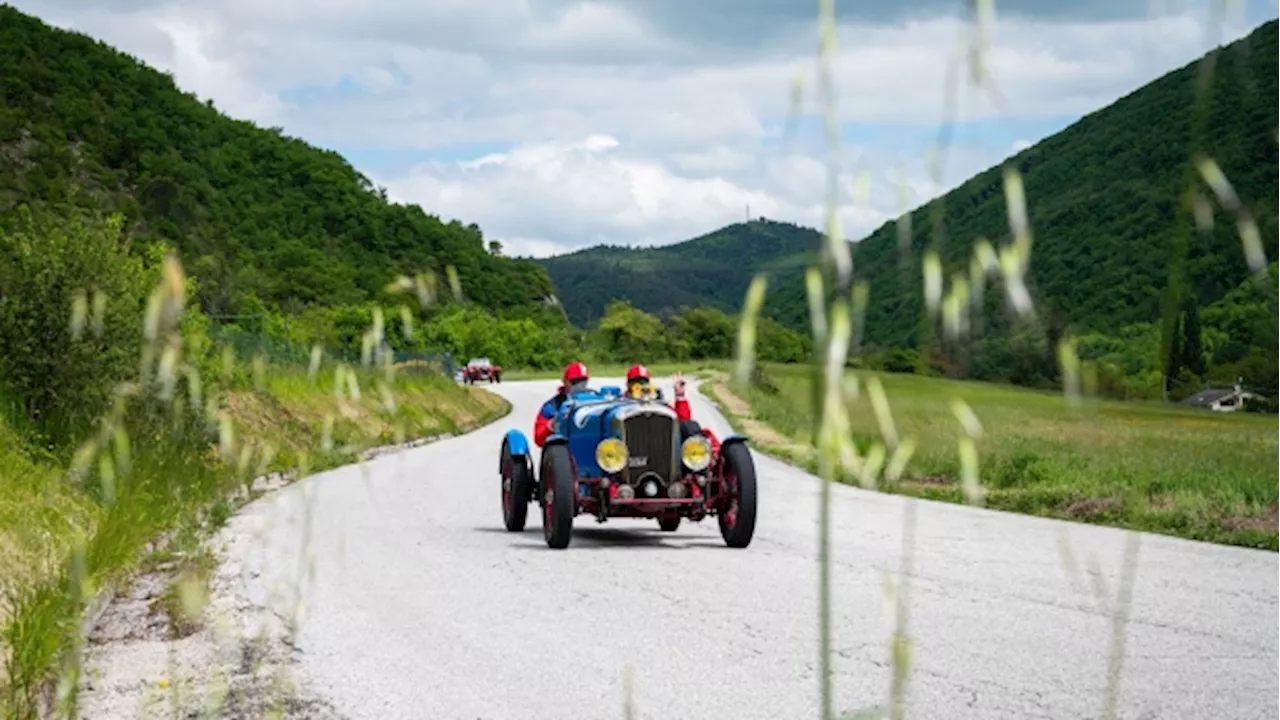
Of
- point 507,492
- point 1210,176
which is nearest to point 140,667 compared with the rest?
point 1210,176

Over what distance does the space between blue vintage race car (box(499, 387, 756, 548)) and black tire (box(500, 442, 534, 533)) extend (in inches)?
25.0

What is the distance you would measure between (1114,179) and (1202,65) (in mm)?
2468

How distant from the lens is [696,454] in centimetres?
1486

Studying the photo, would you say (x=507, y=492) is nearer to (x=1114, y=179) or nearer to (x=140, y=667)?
(x=140, y=667)

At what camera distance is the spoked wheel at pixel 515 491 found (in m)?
16.1

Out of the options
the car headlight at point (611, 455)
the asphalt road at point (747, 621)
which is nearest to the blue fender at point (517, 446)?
the asphalt road at point (747, 621)

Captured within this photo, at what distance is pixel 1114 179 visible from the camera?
4.77 m

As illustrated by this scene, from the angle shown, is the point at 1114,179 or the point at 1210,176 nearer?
the point at 1210,176

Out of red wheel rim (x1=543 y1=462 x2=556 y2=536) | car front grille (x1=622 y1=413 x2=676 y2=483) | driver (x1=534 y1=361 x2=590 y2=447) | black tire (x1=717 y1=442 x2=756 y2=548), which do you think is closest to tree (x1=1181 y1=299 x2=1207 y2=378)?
black tire (x1=717 y1=442 x2=756 y2=548)

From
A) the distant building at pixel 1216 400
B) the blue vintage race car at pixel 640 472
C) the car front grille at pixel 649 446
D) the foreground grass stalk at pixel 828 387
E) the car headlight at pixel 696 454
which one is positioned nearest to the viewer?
the foreground grass stalk at pixel 828 387

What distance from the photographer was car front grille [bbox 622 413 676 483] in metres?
15.1

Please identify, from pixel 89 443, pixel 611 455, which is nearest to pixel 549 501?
pixel 611 455

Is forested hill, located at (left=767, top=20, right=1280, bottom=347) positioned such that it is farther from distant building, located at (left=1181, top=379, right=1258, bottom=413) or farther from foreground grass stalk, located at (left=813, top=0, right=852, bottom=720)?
distant building, located at (left=1181, top=379, right=1258, bottom=413)

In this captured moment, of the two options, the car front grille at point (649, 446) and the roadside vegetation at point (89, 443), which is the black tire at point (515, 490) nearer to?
the car front grille at point (649, 446)
